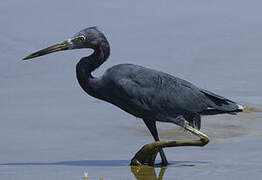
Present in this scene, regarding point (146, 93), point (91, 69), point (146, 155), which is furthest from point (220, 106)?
point (91, 69)

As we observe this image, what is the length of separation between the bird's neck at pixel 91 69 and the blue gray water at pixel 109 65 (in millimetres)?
729

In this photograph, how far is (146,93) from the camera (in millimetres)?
10320

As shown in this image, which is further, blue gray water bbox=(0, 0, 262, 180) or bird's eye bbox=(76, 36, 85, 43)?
bird's eye bbox=(76, 36, 85, 43)

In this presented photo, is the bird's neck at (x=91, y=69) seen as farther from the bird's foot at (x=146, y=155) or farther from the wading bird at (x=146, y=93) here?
the bird's foot at (x=146, y=155)

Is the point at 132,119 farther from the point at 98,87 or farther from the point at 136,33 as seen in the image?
the point at 136,33

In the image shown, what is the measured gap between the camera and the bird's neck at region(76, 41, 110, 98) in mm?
10383

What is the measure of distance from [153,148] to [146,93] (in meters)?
0.56

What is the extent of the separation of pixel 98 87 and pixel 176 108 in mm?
835

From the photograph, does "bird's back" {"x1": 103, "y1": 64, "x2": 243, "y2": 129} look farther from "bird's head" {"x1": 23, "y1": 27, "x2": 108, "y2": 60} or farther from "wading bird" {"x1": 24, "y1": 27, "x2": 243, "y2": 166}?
"bird's head" {"x1": 23, "y1": 27, "x2": 108, "y2": 60}

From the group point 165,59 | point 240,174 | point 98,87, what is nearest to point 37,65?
point 165,59

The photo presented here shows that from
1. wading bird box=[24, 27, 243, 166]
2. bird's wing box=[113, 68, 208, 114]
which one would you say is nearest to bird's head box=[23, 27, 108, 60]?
wading bird box=[24, 27, 243, 166]

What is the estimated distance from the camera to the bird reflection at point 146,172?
387 inches

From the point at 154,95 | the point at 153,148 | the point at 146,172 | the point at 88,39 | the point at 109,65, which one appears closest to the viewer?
the point at 146,172

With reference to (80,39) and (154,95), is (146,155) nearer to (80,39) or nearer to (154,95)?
(154,95)
